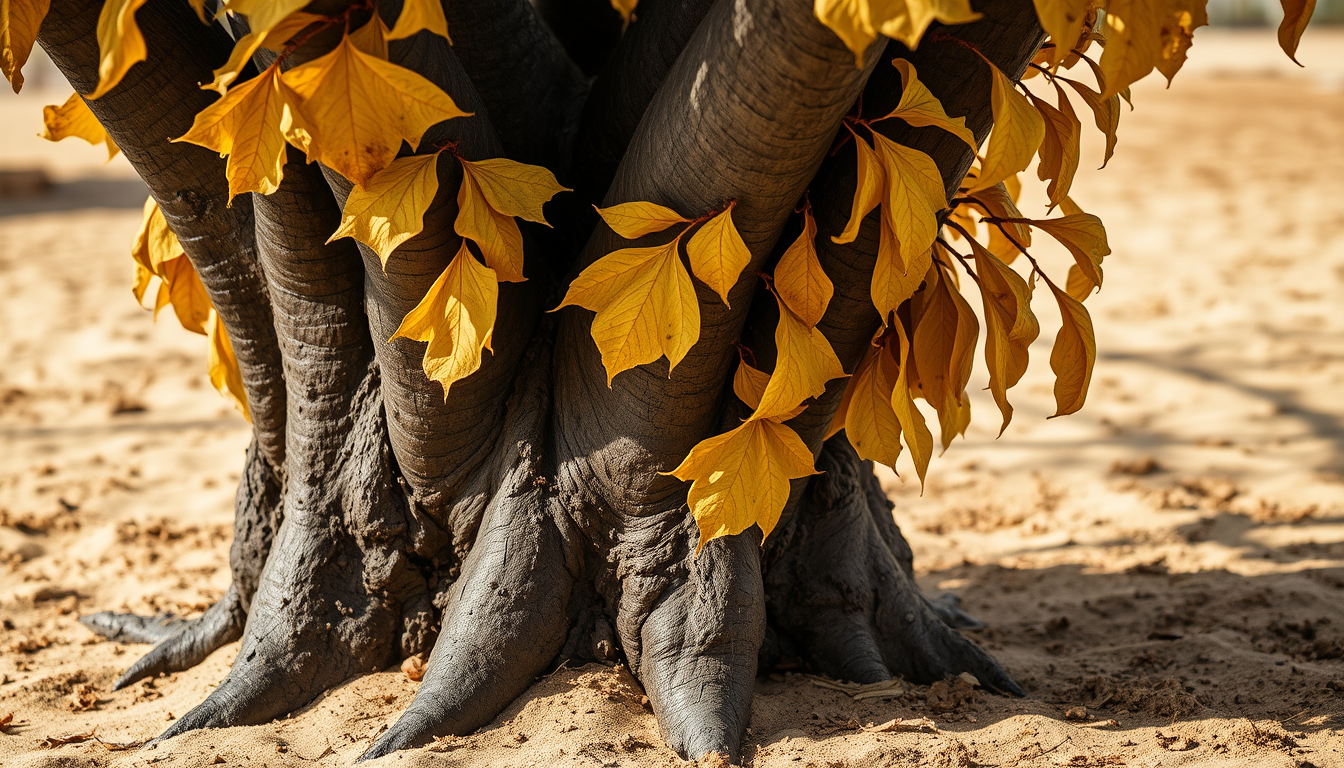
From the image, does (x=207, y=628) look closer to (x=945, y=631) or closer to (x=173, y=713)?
(x=173, y=713)

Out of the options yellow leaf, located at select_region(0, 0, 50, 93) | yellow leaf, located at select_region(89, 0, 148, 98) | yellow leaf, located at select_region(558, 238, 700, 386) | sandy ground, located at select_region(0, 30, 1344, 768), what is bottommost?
sandy ground, located at select_region(0, 30, 1344, 768)

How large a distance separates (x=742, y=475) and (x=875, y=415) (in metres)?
0.26

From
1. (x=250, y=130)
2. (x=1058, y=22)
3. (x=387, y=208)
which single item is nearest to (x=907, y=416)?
(x=1058, y=22)

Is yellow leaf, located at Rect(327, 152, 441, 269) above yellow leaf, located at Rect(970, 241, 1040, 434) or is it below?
above

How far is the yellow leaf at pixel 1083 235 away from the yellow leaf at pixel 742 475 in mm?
521

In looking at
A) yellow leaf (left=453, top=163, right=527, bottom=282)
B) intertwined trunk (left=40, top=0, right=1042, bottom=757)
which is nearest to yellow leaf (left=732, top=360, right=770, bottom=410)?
intertwined trunk (left=40, top=0, right=1042, bottom=757)

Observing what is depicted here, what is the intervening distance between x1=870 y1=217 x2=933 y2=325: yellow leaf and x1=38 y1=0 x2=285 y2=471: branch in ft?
3.64

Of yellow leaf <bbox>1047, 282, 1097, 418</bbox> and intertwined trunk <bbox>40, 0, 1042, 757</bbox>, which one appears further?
yellow leaf <bbox>1047, 282, 1097, 418</bbox>

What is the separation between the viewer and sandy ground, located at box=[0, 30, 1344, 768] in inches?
64.8

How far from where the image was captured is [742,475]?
4.85 ft

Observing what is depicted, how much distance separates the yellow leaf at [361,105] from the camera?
1.17 metres

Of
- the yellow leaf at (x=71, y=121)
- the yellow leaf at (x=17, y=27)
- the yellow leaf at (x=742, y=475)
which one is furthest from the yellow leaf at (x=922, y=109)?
the yellow leaf at (x=71, y=121)

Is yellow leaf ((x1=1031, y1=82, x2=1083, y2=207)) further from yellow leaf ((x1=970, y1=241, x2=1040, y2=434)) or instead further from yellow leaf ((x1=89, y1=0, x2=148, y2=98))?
yellow leaf ((x1=89, y1=0, x2=148, y2=98))

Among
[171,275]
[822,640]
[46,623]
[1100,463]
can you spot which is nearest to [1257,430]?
[1100,463]
